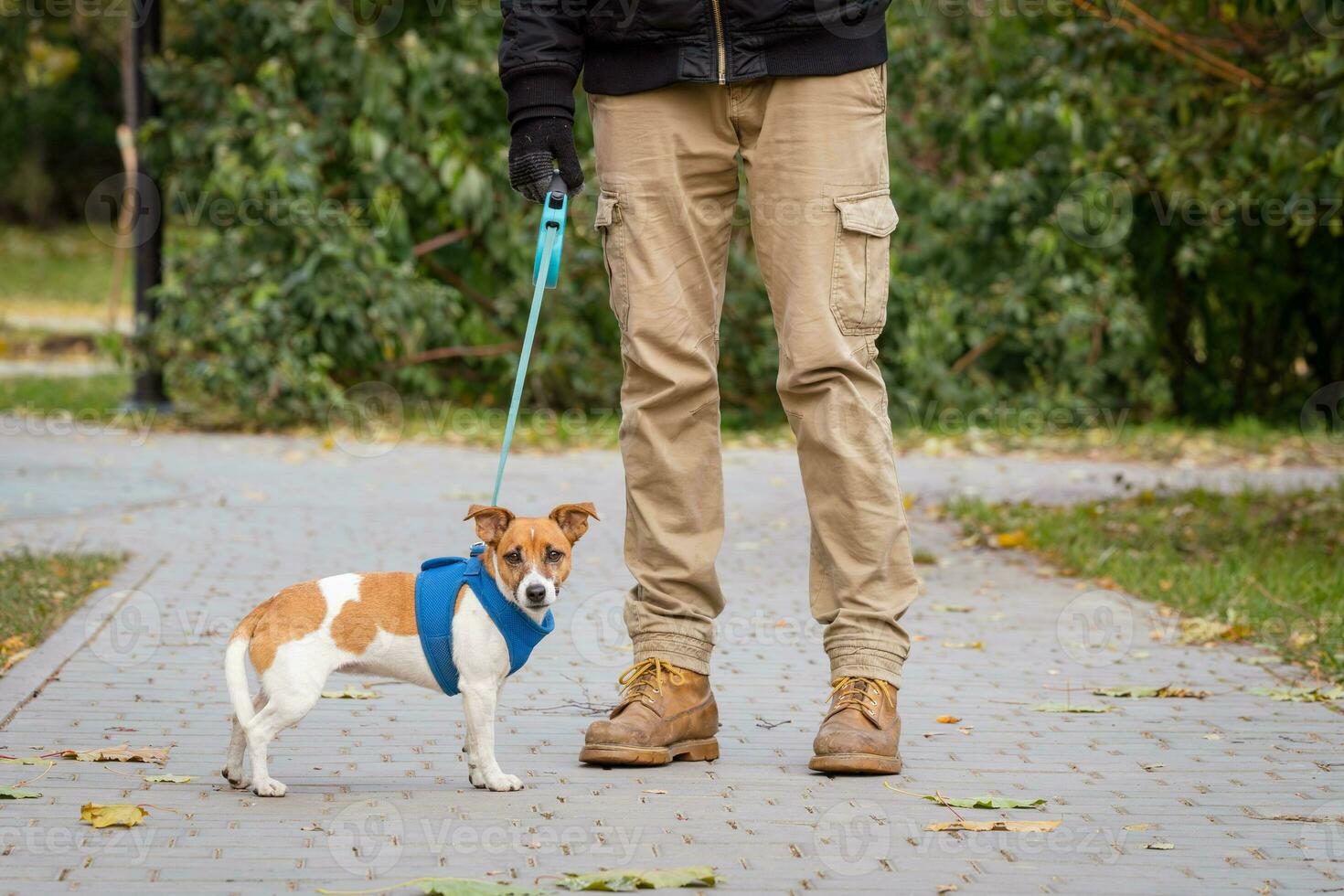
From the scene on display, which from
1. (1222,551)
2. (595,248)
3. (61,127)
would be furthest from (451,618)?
(61,127)

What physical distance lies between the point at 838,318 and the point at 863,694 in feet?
2.89

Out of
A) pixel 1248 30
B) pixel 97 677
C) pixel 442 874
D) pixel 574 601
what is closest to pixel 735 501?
pixel 574 601

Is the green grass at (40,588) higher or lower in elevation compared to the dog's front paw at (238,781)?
lower

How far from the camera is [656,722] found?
3.89 m

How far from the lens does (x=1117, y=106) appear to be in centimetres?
997

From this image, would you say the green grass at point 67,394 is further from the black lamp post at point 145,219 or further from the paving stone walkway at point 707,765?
the paving stone walkway at point 707,765

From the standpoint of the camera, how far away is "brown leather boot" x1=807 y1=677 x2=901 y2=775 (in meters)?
3.74

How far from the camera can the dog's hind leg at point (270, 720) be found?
3.48 metres

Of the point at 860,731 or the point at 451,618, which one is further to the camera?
the point at 860,731

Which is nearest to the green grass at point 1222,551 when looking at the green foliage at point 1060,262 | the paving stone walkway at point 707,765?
the paving stone walkway at point 707,765

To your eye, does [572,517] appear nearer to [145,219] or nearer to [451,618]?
[451,618]

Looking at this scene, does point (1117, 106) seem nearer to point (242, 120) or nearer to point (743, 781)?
point (242, 120)

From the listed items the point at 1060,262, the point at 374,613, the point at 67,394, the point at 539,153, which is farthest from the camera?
the point at 67,394

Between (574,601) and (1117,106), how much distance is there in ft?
18.0
